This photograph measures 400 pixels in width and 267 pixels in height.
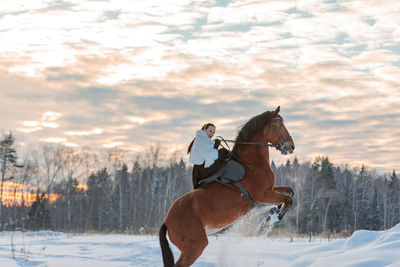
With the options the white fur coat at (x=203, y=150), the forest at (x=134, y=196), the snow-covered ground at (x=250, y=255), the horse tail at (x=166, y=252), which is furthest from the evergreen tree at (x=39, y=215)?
the white fur coat at (x=203, y=150)

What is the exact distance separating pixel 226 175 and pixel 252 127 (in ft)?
3.26

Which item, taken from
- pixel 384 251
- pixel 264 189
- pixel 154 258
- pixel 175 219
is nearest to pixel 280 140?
pixel 264 189

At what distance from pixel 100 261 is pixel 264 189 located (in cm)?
532

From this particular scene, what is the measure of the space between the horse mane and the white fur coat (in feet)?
1.91

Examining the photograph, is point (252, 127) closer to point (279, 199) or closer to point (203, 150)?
point (203, 150)

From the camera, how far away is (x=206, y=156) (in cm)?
684

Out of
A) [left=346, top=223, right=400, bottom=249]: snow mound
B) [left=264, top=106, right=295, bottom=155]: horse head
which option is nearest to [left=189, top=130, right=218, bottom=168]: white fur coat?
[left=264, top=106, right=295, bottom=155]: horse head

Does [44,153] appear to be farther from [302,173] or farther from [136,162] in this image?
[302,173]

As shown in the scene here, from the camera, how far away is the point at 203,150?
6812 millimetres

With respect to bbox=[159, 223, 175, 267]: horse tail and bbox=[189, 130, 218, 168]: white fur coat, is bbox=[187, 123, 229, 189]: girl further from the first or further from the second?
bbox=[159, 223, 175, 267]: horse tail

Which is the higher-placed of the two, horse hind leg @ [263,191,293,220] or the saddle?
the saddle

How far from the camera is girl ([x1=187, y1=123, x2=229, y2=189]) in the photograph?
22.4 ft

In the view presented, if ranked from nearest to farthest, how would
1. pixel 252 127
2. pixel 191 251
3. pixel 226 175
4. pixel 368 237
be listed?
pixel 191 251 → pixel 226 175 → pixel 252 127 → pixel 368 237

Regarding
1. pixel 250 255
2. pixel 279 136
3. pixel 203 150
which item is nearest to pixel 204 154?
pixel 203 150
